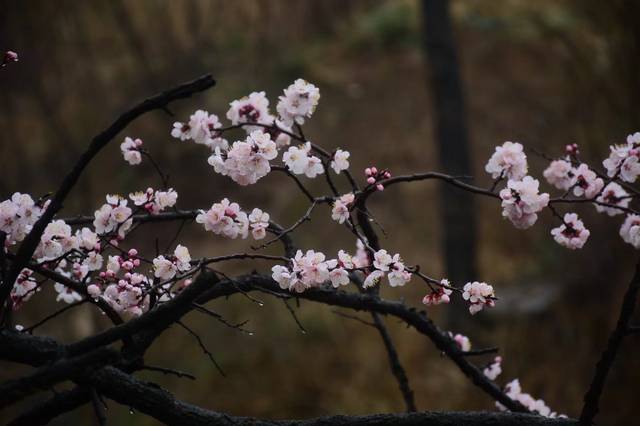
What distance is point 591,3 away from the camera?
493 cm

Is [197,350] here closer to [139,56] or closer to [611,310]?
[139,56]

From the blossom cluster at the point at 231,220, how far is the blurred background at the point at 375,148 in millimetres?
3746

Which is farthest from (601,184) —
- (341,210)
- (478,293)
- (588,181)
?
(341,210)

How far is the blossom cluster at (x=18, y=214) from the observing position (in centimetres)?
164

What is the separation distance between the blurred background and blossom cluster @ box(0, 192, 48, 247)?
411 centimetres

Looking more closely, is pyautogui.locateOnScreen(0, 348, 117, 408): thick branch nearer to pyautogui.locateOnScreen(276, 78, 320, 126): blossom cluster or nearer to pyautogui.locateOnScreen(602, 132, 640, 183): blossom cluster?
pyautogui.locateOnScreen(276, 78, 320, 126): blossom cluster

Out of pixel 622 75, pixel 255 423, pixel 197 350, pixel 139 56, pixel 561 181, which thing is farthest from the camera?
pixel 139 56

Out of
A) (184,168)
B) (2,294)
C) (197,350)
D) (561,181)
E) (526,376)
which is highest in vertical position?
(184,168)

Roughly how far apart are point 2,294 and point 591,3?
4.67 meters

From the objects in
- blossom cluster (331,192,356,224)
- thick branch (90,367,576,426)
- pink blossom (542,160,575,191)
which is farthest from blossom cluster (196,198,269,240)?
pink blossom (542,160,575,191)

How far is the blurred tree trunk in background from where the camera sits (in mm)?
5758

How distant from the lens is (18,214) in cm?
167

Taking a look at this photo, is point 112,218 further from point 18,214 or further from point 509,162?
point 509,162

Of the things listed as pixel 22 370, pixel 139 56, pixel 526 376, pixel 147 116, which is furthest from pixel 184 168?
pixel 526 376
